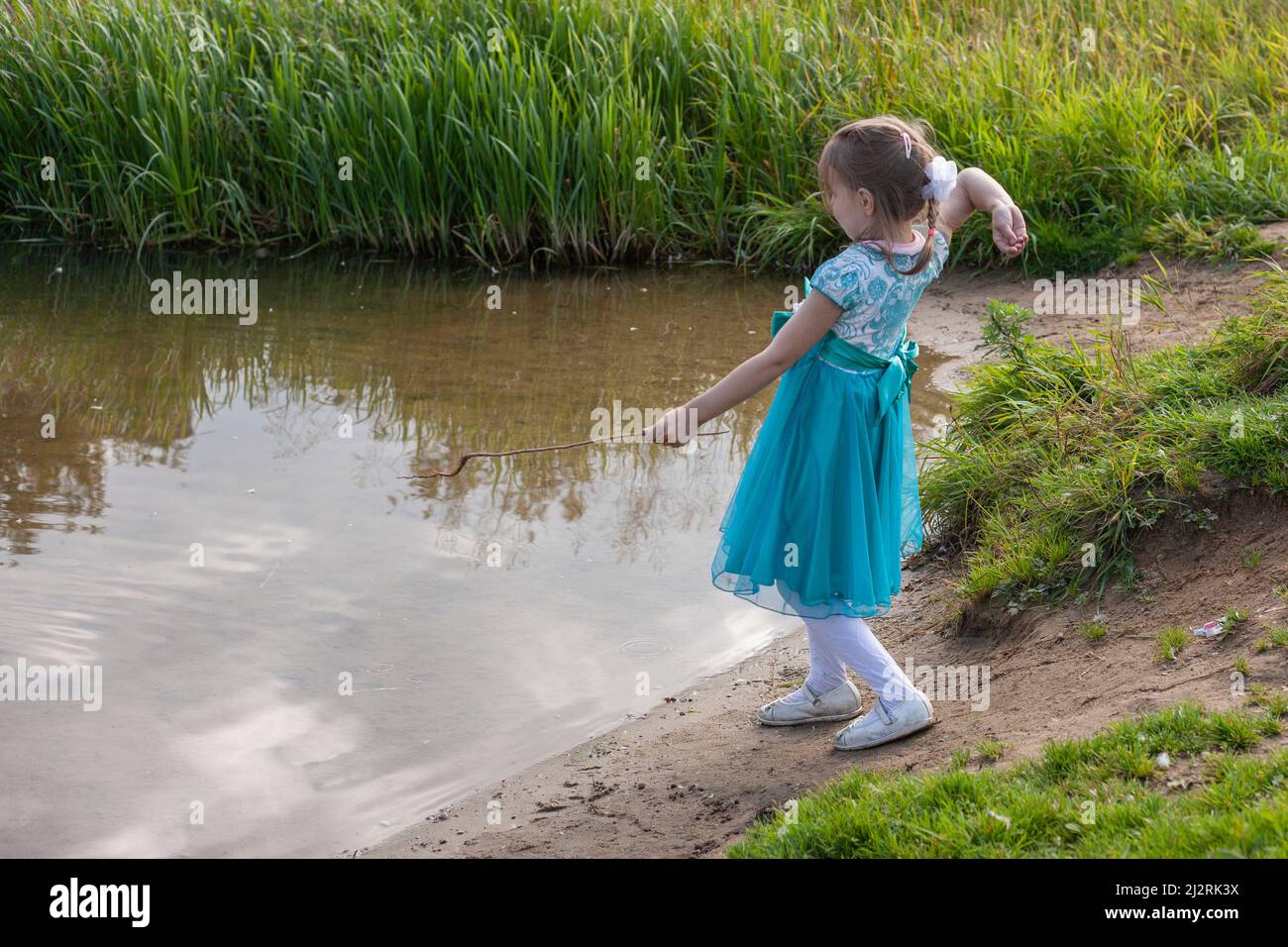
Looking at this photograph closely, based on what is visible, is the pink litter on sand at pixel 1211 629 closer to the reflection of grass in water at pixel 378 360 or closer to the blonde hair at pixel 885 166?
the blonde hair at pixel 885 166

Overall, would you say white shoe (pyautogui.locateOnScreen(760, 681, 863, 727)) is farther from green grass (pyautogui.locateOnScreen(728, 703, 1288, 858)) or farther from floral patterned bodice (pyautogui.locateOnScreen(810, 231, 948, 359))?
floral patterned bodice (pyautogui.locateOnScreen(810, 231, 948, 359))

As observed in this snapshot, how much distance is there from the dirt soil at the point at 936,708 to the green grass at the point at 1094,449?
0.31 ft

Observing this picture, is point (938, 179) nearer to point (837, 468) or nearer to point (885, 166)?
point (885, 166)

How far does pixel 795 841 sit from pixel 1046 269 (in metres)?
5.36

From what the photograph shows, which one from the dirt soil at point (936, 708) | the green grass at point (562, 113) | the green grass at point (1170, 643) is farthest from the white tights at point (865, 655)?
the green grass at point (562, 113)

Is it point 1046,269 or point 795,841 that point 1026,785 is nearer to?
point 795,841

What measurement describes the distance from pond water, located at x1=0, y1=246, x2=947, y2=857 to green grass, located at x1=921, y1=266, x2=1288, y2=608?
798 mm

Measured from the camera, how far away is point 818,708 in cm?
384

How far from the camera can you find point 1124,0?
9.30 metres

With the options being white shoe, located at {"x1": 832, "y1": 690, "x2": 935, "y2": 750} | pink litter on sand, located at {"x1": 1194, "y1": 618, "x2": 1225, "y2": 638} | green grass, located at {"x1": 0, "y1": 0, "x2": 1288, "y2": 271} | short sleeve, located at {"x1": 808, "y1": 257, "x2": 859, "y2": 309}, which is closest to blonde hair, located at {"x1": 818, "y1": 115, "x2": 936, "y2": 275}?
short sleeve, located at {"x1": 808, "y1": 257, "x2": 859, "y2": 309}

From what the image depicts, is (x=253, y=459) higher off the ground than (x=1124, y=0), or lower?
lower

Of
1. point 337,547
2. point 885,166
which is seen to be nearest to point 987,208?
point 885,166

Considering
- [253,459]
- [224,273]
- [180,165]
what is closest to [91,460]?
[253,459]

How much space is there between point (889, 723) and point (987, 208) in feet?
4.54
